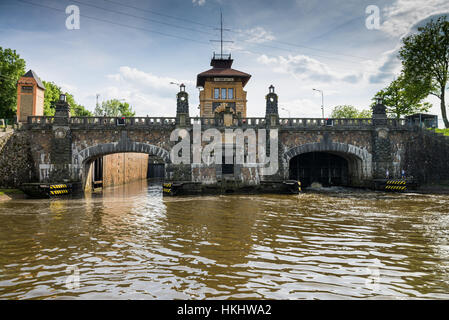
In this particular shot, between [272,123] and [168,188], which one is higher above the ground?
[272,123]

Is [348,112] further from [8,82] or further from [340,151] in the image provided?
[8,82]

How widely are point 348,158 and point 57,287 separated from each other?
99.3 feet

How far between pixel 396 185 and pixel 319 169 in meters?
8.83

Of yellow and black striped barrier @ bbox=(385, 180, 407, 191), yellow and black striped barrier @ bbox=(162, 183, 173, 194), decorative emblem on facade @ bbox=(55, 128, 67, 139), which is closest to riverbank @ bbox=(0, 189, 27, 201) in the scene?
decorative emblem on facade @ bbox=(55, 128, 67, 139)

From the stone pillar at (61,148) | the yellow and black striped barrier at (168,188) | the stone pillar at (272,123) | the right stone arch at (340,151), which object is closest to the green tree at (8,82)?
the stone pillar at (61,148)

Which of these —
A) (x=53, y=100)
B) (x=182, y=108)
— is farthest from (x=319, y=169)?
(x=53, y=100)

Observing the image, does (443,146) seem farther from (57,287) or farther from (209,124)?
(57,287)

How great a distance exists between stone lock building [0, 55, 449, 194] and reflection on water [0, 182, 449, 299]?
12788mm

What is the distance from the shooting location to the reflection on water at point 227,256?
207 inches

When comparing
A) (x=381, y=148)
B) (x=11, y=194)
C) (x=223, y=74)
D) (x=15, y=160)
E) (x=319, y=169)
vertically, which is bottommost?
(x=11, y=194)

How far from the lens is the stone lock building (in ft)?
82.1

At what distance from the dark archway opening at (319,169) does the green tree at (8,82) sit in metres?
36.7

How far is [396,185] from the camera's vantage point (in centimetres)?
2423

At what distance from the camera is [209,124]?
26312 millimetres
